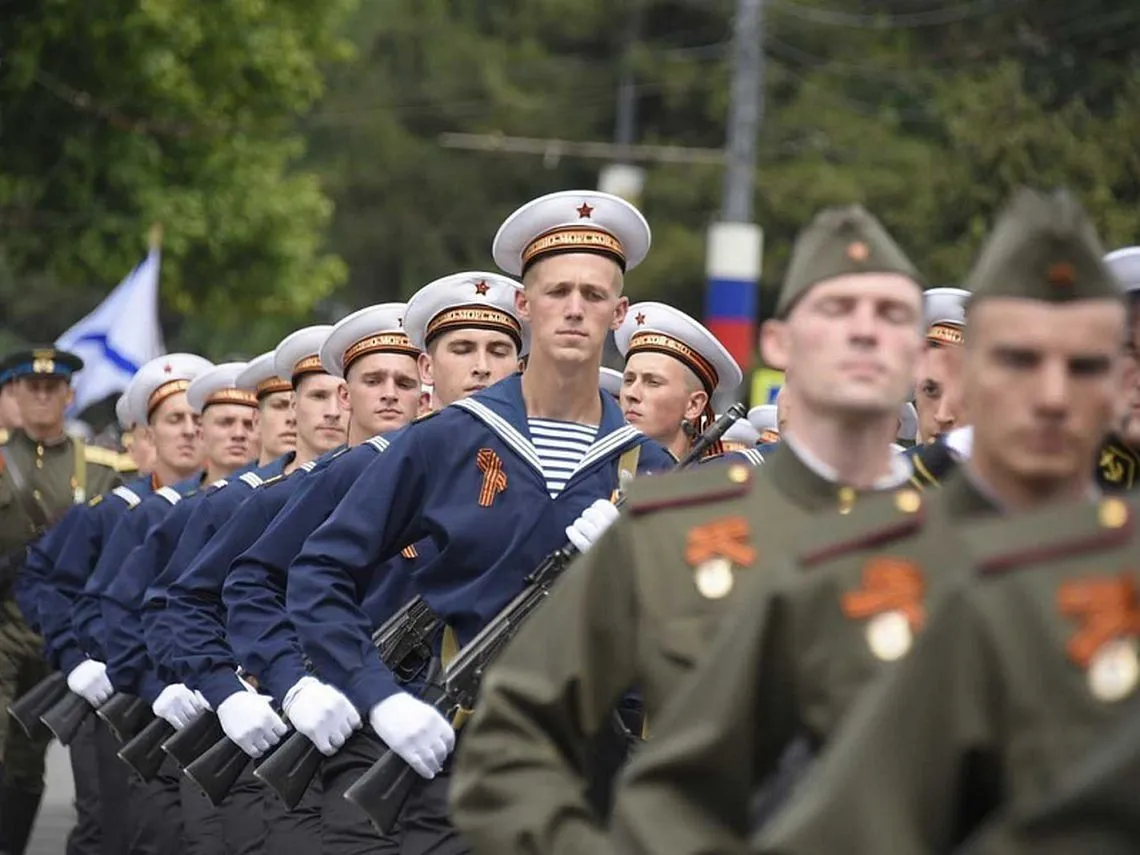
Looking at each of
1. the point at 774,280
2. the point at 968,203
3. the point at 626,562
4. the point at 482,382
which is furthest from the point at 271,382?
the point at 774,280

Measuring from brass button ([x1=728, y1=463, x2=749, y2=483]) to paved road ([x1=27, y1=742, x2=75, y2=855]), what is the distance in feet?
34.4

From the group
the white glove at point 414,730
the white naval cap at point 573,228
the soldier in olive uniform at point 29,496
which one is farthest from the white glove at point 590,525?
the soldier in olive uniform at point 29,496

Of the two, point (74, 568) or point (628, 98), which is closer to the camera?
point (74, 568)

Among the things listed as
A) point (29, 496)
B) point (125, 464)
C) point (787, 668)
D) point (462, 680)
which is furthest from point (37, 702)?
point (787, 668)

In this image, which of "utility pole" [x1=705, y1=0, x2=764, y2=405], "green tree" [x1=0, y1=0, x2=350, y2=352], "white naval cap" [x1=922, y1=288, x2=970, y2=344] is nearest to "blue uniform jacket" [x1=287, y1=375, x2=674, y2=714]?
"white naval cap" [x1=922, y1=288, x2=970, y2=344]

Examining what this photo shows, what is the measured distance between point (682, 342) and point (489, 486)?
251 centimetres

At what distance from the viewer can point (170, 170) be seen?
3003 cm

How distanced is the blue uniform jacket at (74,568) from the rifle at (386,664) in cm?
477

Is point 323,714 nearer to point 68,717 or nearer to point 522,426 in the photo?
point 522,426

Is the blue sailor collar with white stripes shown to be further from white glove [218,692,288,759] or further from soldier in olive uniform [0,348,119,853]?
soldier in olive uniform [0,348,119,853]

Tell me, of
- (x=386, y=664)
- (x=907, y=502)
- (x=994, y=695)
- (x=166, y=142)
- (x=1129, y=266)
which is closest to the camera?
(x=994, y=695)

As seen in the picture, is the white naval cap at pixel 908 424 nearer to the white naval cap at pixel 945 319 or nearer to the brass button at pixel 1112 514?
the white naval cap at pixel 945 319

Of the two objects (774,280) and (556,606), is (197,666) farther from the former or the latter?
(774,280)

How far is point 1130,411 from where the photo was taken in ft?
19.7
